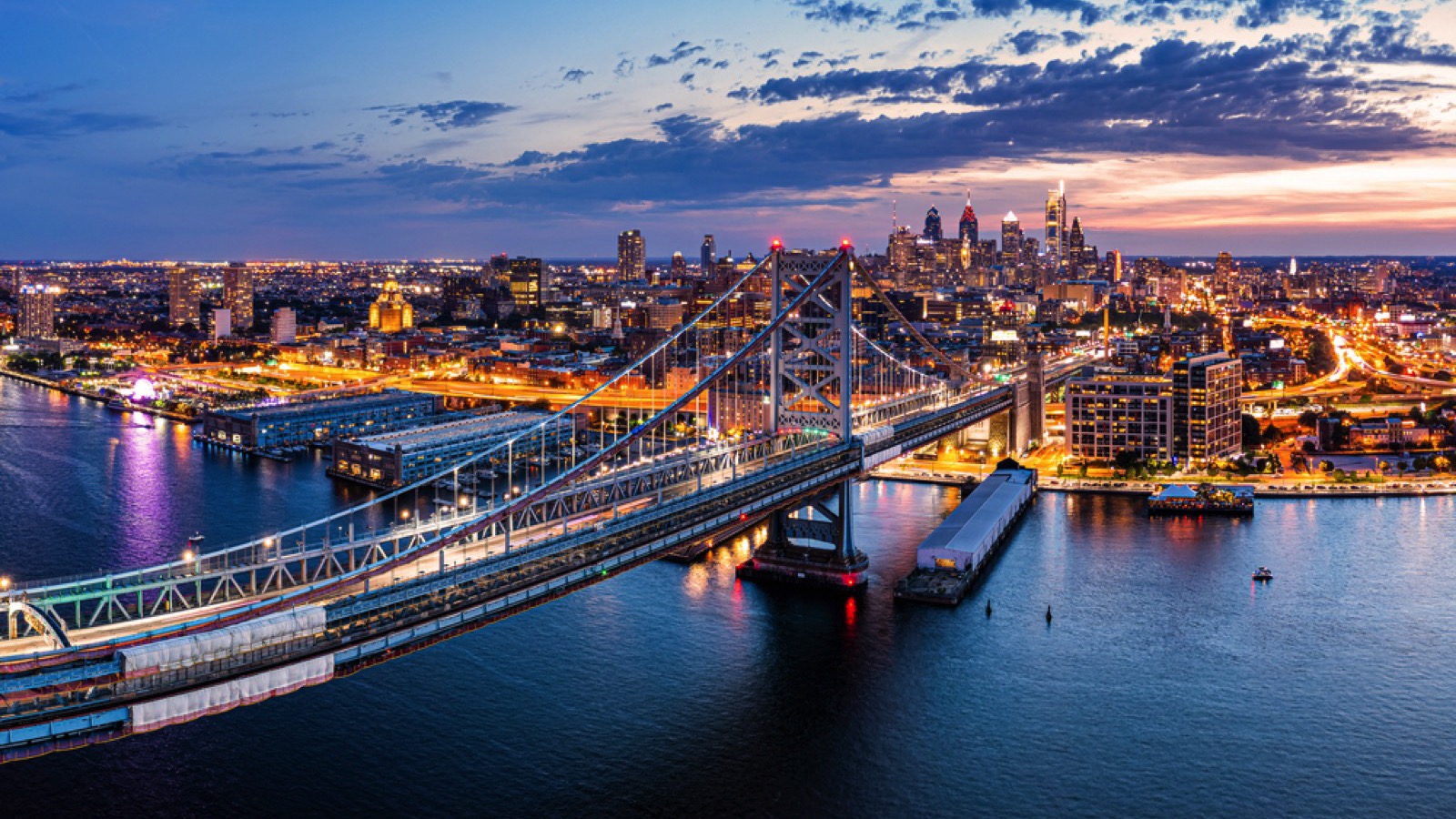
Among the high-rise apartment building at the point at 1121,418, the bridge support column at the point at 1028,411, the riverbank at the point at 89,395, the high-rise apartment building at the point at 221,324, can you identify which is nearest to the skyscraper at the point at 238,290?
the high-rise apartment building at the point at 221,324

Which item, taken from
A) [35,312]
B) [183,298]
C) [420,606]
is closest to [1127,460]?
[420,606]

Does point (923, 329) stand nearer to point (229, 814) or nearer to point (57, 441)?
point (57, 441)

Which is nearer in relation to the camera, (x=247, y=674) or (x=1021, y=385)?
(x=247, y=674)

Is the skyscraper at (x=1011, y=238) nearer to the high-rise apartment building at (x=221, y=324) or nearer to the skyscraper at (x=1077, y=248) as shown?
the skyscraper at (x=1077, y=248)

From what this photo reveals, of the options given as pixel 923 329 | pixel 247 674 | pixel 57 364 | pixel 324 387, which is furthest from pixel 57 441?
pixel 923 329

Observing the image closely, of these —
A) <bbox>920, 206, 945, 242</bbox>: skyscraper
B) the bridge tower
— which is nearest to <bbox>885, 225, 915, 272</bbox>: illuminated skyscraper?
<bbox>920, 206, 945, 242</bbox>: skyscraper

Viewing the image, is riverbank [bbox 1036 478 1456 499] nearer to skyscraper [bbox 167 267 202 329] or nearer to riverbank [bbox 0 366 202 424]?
riverbank [bbox 0 366 202 424]

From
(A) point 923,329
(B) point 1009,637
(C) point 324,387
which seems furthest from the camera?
(A) point 923,329
